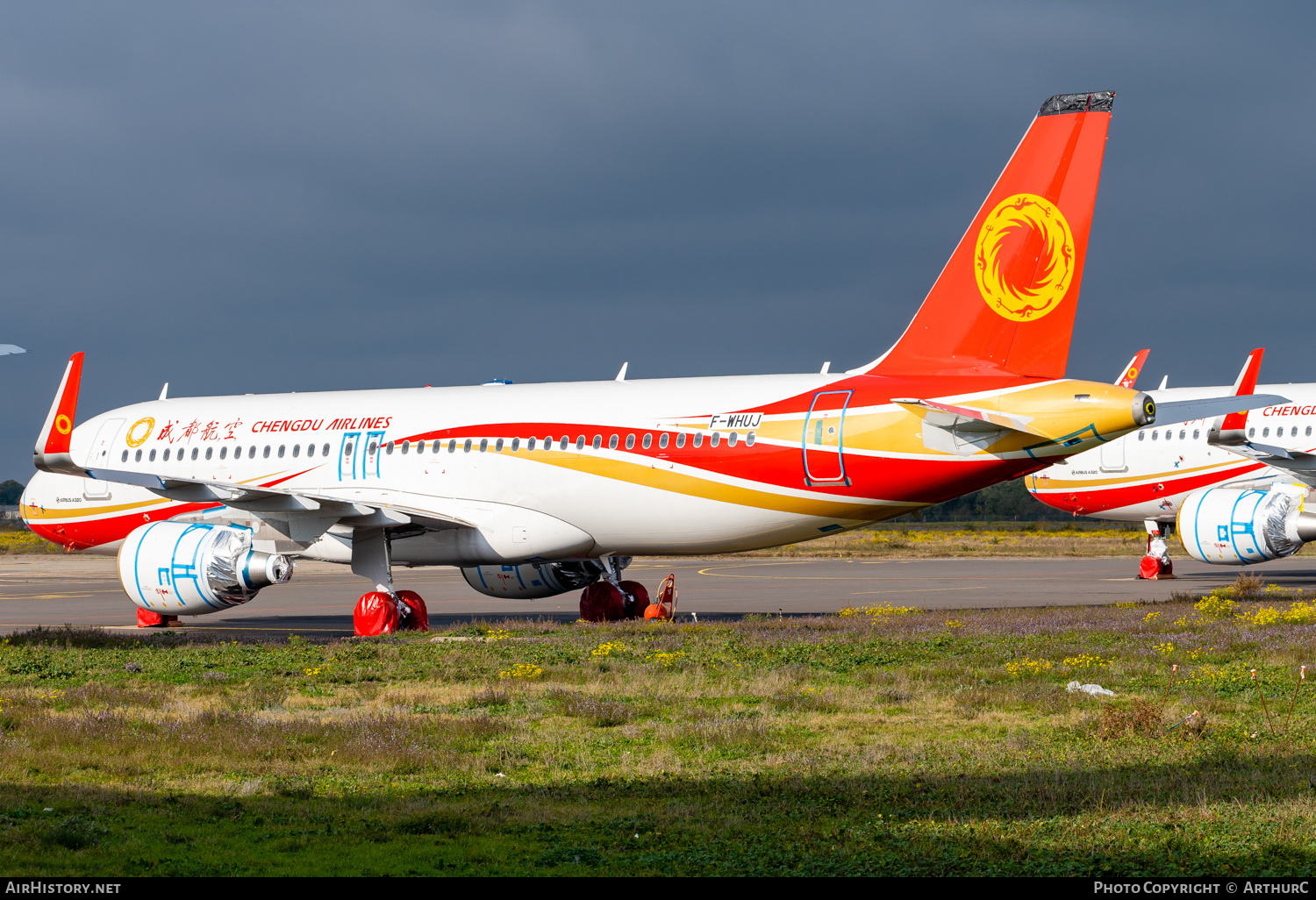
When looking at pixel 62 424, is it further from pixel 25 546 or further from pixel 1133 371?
pixel 25 546

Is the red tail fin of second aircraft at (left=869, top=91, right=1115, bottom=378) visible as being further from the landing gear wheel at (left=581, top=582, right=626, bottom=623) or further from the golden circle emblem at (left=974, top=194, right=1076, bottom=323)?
the landing gear wheel at (left=581, top=582, right=626, bottom=623)

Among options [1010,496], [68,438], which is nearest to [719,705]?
[68,438]

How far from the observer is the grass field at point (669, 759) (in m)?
6.93

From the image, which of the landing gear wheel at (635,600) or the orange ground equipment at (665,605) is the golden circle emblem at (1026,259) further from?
the landing gear wheel at (635,600)

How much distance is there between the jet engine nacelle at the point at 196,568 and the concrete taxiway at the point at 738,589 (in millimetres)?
2991

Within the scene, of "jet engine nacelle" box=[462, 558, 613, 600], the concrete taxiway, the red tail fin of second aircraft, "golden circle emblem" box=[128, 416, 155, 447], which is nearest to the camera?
the red tail fin of second aircraft

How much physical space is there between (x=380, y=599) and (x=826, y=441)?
768 cm

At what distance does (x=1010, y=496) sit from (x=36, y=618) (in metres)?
140

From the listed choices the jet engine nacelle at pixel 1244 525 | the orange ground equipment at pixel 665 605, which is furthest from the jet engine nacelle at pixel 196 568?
the jet engine nacelle at pixel 1244 525

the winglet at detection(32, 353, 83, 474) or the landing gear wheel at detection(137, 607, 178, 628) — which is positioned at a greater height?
the winglet at detection(32, 353, 83, 474)

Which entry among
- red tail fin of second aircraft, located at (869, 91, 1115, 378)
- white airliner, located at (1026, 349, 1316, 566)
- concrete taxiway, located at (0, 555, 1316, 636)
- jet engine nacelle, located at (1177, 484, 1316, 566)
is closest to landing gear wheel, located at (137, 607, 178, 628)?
concrete taxiway, located at (0, 555, 1316, 636)

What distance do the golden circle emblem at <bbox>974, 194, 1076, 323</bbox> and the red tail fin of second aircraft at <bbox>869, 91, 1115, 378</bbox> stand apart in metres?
0.01

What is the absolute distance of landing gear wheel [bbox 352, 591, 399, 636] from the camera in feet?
67.2

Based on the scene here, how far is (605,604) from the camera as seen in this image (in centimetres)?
2294
